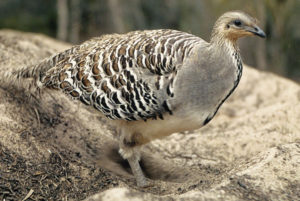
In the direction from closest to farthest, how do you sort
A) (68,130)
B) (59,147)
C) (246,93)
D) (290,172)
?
(290,172) → (59,147) → (68,130) → (246,93)

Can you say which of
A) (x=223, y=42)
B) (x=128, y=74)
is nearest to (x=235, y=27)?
(x=223, y=42)

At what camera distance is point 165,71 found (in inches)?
219

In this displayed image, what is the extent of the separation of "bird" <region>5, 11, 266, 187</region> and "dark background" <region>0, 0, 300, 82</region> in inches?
294

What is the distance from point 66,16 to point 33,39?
18.8 feet

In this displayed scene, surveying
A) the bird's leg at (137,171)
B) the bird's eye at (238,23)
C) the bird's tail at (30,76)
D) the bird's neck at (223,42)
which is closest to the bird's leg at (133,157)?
the bird's leg at (137,171)

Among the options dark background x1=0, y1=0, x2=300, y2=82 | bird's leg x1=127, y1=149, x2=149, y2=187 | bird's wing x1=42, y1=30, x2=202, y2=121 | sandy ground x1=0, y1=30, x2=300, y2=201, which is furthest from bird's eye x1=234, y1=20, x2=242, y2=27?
dark background x1=0, y1=0, x2=300, y2=82

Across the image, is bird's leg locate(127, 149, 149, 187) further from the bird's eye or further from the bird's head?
the bird's eye

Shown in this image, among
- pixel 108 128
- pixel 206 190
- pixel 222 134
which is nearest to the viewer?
pixel 206 190

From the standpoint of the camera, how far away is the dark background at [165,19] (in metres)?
13.6

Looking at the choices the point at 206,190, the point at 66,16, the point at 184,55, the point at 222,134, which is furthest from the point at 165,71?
the point at 66,16

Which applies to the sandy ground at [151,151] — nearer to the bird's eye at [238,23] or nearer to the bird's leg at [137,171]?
the bird's leg at [137,171]

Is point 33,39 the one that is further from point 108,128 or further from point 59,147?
point 59,147

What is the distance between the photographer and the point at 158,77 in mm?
5590

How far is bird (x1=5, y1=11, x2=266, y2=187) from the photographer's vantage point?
5.48m
